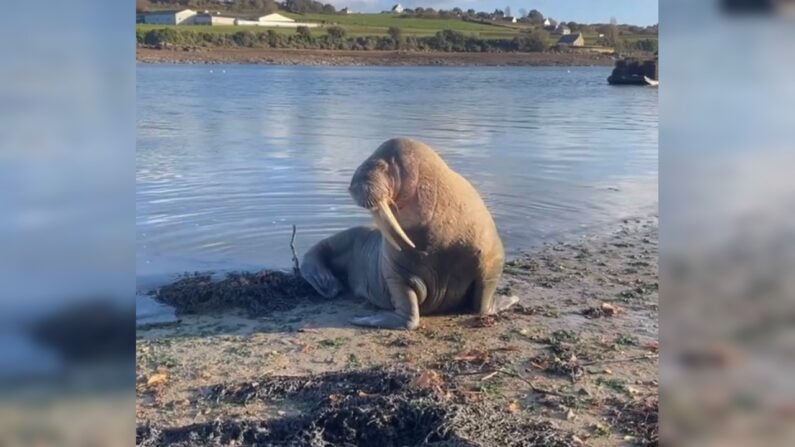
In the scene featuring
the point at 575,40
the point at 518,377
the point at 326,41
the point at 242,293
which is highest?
the point at 326,41

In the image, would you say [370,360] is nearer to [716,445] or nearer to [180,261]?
[180,261]

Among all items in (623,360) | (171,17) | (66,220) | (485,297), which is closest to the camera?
(66,220)

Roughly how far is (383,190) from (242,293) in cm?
152

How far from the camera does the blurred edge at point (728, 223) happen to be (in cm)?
80

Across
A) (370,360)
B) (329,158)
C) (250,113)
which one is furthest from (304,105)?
(370,360)

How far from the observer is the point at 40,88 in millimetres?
805

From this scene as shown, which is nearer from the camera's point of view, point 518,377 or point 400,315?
point 518,377

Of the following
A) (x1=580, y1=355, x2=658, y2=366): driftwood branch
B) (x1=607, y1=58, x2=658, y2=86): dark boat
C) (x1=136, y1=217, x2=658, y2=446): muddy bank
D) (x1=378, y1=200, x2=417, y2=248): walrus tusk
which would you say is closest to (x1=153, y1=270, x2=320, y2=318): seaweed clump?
(x1=136, y1=217, x2=658, y2=446): muddy bank

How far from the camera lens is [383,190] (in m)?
5.24

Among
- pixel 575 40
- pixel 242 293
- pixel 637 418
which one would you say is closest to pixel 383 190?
pixel 242 293

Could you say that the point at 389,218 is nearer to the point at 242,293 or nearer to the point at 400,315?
the point at 400,315

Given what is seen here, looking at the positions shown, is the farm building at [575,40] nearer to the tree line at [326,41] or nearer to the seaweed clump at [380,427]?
the seaweed clump at [380,427]

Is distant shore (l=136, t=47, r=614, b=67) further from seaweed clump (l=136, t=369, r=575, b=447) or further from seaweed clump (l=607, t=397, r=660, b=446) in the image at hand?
seaweed clump (l=136, t=369, r=575, b=447)

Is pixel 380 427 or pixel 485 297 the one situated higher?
pixel 485 297
